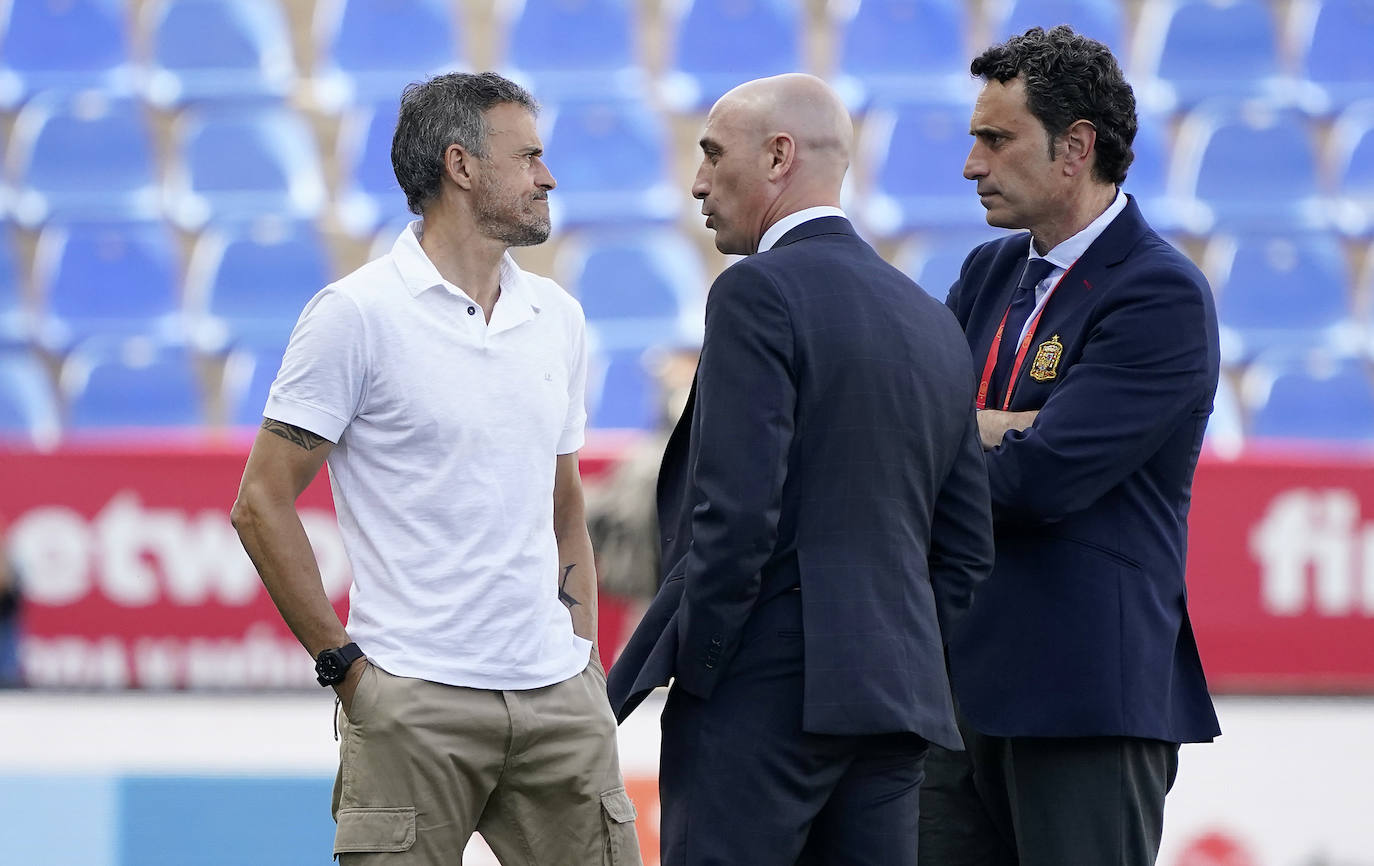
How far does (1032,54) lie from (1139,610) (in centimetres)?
95

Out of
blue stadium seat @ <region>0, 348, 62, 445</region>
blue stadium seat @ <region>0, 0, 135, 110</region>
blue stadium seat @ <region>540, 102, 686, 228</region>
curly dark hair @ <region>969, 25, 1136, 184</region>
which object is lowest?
blue stadium seat @ <region>0, 348, 62, 445</region>

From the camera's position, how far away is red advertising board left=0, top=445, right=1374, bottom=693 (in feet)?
18.6

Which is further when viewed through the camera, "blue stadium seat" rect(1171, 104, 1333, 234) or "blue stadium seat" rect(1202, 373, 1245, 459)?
"blue stadium seat" rect(1171, 104, 1333, 234)

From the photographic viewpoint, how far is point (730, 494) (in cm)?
212

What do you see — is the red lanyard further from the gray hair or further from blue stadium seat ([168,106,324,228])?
blue stadium seat ([168,106,324,228])

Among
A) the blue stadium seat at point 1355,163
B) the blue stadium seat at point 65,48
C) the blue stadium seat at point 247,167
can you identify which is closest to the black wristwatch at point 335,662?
the blue stadium seat at point 247,167

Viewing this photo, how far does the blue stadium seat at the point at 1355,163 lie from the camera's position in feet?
26.7

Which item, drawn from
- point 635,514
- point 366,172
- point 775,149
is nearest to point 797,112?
point 775,149

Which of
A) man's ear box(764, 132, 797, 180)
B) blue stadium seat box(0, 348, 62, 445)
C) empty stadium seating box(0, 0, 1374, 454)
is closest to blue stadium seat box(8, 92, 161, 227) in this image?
empty stadium seating box(0, 0, 1374, 454)

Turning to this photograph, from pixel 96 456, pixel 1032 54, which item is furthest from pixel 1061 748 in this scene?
pixel 96 456

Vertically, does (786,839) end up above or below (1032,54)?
below

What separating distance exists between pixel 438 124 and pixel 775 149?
1.82 feet

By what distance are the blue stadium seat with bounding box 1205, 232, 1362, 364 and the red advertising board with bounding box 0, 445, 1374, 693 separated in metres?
2.13

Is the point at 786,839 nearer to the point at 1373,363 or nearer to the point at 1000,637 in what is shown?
the point at 1000,637
